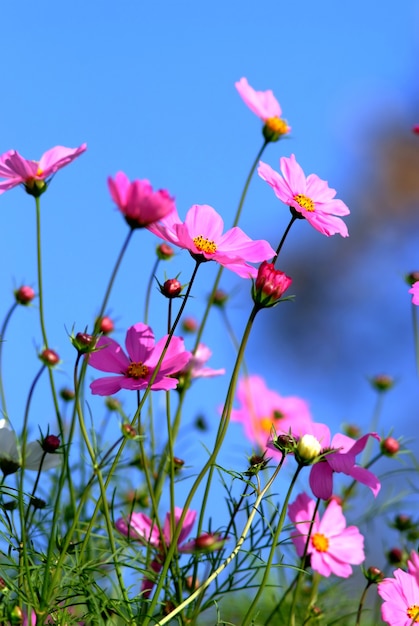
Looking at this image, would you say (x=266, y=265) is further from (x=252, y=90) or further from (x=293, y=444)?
(x=252, y=90)

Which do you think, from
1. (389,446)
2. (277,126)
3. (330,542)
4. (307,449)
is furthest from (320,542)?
(277,126)

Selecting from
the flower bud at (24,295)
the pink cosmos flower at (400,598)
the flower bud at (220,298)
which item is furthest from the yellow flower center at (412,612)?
the flower bud at (220,298)

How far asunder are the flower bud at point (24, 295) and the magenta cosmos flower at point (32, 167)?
1.02ft

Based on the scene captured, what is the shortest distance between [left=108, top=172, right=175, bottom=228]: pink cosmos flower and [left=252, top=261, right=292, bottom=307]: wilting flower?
13 centimetres

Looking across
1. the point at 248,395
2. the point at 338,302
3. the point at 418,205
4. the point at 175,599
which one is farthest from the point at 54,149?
the point at 418,205

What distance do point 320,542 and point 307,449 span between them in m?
0.31

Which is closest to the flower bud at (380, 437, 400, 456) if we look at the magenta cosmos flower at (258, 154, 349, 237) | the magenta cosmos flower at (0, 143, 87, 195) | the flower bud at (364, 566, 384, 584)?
the flower bud at (364, 566, 384, 584)

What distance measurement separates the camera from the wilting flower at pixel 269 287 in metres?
0.85

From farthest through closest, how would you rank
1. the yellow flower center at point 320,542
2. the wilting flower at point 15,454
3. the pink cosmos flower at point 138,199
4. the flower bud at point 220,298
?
1. the flower bud at point 220,298
2. the yellow flower center at point 320,542
3. the wilting flower at point 15,454
4. the pink cosmos flower at point 138,199

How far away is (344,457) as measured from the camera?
37.6 inches

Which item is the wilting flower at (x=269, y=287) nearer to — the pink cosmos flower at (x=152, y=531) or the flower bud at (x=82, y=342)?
the flower bud at (x=82, y=342)

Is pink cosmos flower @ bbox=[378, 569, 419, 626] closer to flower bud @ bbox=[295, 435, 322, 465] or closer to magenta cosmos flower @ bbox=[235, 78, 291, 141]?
flower bud @ bbox=[295, 435, 322, 465]

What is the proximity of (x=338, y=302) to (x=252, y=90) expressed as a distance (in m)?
5.19

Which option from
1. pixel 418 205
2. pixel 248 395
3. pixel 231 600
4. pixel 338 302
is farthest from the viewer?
pixel 418 205
